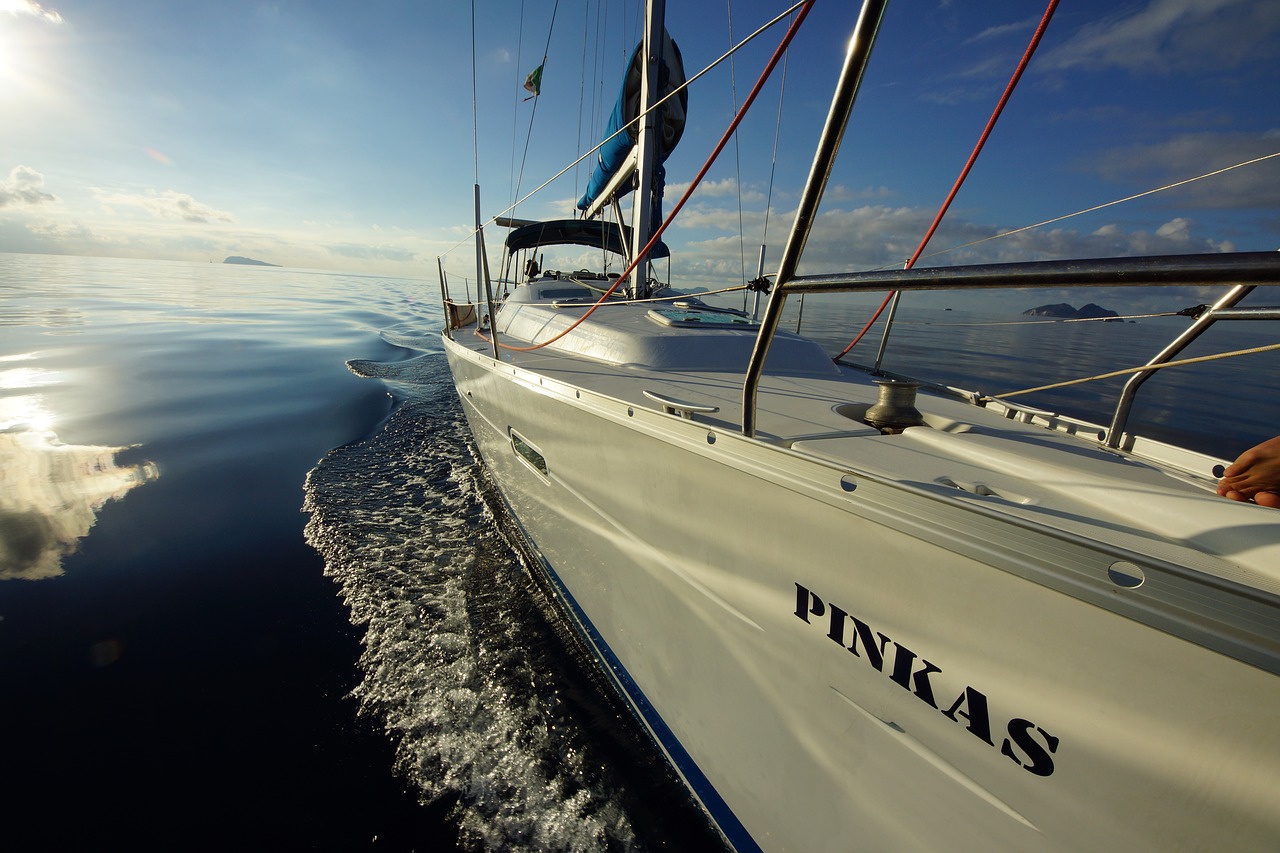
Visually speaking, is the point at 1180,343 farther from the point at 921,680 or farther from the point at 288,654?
the point at 288,654

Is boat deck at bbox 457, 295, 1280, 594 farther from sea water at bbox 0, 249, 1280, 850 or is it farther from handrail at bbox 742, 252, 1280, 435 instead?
sea water at bbox 0, 249, 1280, 850

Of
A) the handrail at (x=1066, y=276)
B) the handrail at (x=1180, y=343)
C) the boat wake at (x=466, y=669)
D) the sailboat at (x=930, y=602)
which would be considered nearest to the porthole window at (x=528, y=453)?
the sailboat at (x=930, y=602)

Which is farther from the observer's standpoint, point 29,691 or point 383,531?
point 383,531

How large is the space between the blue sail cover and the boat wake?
410cm

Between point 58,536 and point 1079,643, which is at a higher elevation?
point 1079,643

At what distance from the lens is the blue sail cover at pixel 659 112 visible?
4547 mm

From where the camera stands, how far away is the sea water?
2068 mm

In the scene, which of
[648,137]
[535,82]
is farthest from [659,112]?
[535,82]

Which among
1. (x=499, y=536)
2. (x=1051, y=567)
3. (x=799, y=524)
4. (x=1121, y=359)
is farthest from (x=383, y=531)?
(x=1121, y=359)

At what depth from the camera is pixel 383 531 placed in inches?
171

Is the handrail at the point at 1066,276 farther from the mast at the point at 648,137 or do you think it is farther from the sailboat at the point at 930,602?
the mast at the point at 648,137

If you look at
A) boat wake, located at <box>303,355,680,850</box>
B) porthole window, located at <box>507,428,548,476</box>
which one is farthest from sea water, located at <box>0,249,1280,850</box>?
porthole window, located at <box>507,428,548,476</box>

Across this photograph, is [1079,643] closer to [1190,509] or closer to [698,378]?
[1190,509]

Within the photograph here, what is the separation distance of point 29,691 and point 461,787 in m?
2.50
